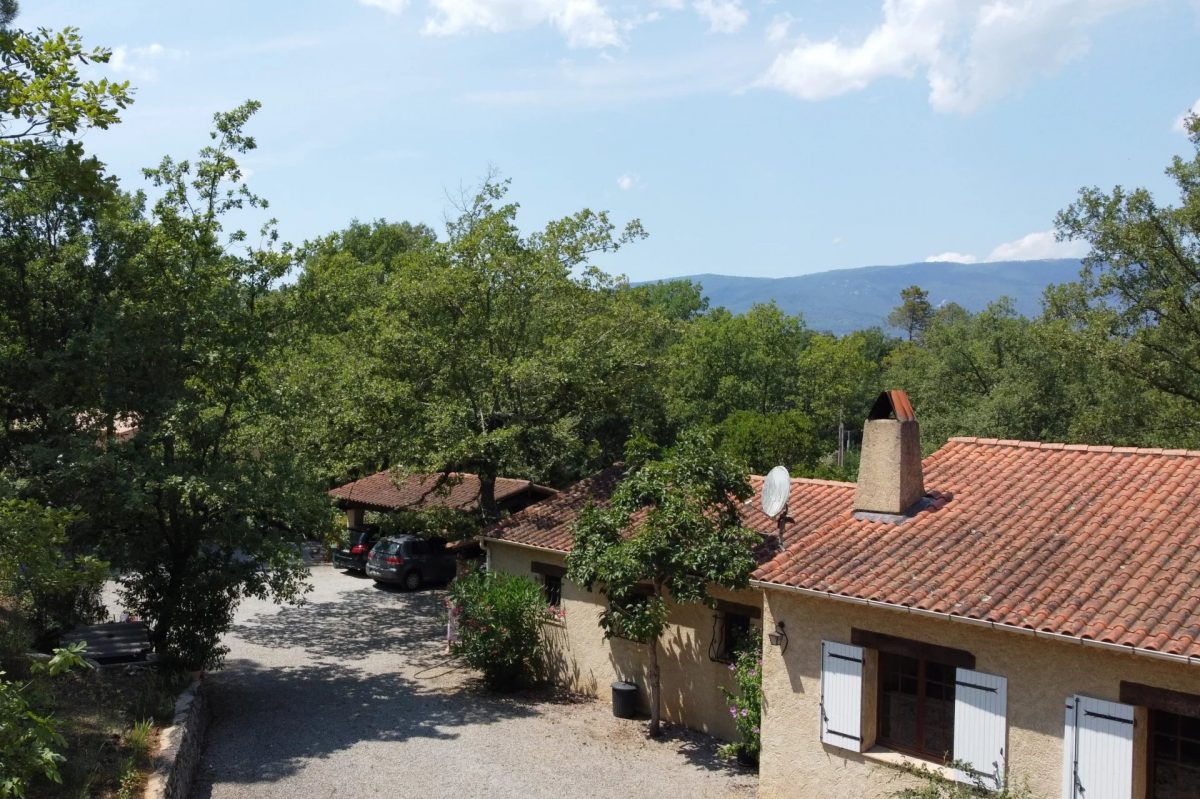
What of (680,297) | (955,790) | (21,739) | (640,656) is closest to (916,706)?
(955,790)

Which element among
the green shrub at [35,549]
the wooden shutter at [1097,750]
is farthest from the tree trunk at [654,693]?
the green shrub at [35,549]

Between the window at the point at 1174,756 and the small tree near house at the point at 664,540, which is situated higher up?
the small tree near house at the point at 664,540

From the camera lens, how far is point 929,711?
10352 millimetres

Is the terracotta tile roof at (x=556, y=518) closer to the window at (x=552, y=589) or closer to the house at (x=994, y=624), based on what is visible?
the window at (x=552, y=589)

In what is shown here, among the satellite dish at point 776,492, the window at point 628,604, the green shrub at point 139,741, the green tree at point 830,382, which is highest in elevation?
the green tree at point 830,382

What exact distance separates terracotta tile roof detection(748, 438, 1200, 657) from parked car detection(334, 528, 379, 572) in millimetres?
17141

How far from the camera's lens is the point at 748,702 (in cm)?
1233

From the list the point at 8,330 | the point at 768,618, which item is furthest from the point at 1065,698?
the point at 8,330

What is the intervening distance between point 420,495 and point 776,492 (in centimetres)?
1710

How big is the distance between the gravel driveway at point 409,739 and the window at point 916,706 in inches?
87.6

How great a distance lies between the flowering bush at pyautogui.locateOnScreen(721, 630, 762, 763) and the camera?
12.2m

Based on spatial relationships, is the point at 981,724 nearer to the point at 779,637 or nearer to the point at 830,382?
the point at 779,637

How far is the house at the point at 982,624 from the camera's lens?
338 inches

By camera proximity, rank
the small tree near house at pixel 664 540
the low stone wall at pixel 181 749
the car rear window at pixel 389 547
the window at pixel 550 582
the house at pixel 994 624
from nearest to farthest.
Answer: the house at pixel 994 624 < the low stone wall at pixel 181 749 < the small tree near house at pixel 664 540 < the window at pixel 550 582 < the car rear window at pixel 389 547
